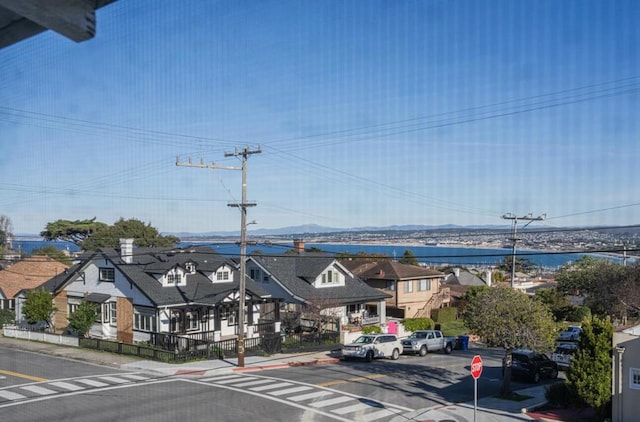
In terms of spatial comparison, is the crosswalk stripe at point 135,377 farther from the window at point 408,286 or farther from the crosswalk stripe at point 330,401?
the window at point 408,286

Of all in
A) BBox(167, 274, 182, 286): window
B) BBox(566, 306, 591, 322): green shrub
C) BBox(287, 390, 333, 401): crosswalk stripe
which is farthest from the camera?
BBox(566, 306, 591, 322): green shrub

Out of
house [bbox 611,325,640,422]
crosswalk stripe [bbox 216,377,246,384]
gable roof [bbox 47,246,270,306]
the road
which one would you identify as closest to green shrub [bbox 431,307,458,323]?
gable roof [bbox 47,246,270,306]

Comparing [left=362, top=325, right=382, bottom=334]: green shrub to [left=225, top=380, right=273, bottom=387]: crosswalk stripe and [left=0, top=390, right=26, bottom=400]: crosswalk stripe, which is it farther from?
[left=0, top=390, right=26, bottom=400]: crosswalk stripe

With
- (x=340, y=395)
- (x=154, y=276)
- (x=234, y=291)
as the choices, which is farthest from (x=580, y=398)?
(x=154, y=276)

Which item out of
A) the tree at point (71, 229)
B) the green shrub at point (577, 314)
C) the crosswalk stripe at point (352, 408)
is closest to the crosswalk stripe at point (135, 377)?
the crosswalk stripe at point (352, 408)

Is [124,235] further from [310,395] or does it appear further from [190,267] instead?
[310,395]

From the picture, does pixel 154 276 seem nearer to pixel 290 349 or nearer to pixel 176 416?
pixel 290 349

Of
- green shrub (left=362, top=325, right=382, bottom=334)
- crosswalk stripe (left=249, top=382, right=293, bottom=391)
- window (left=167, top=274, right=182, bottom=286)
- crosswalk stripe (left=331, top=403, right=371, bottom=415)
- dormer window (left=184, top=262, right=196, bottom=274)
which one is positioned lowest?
green shrub (left=362, top=325, right=382, bottom=334)

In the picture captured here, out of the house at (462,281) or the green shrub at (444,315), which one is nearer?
the green shrub at (444,315)

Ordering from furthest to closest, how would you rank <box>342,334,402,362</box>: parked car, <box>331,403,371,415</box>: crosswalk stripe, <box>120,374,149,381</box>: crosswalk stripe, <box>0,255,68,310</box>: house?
<box>0,255,68,310</box>: house < <box>342,334,402,362</box>: parked car < <box>120,374,149,381</box>: crosswalk stripe < <box>331,403,371,415</box>: crosswalk stripe
